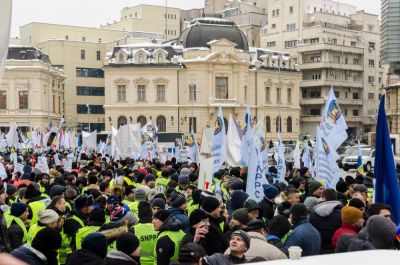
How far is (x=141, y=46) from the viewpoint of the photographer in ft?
188

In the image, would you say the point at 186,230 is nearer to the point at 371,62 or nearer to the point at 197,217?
the point at 197,217

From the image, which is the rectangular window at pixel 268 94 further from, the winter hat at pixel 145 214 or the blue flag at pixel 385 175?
the winter hat at pixel 145 214

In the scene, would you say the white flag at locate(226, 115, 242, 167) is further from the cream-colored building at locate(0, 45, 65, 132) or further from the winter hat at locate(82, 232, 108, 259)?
the cream-colored building at locate(0, 45, 65, 132)

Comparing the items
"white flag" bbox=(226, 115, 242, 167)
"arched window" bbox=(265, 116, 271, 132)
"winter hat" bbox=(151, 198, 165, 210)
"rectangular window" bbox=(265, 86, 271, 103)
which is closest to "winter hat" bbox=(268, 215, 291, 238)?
"winter hat" bbox=(151, 198, 165, 210)

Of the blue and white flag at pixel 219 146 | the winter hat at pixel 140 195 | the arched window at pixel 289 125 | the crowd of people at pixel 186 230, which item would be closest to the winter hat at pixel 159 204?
the crowd of people at pixel 186 230

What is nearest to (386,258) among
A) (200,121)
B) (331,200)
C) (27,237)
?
(331,200)

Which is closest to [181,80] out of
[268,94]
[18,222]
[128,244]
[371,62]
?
[268,94]

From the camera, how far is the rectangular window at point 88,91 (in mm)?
64000

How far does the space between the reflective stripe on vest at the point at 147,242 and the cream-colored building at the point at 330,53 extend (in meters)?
57.2

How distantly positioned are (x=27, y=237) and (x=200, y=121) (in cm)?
5075

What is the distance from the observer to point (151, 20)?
77875 millimetres

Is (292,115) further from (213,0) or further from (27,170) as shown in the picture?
(27,170)

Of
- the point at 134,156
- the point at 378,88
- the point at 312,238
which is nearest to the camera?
the point at 312,238

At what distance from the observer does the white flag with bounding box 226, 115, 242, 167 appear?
1391cm
